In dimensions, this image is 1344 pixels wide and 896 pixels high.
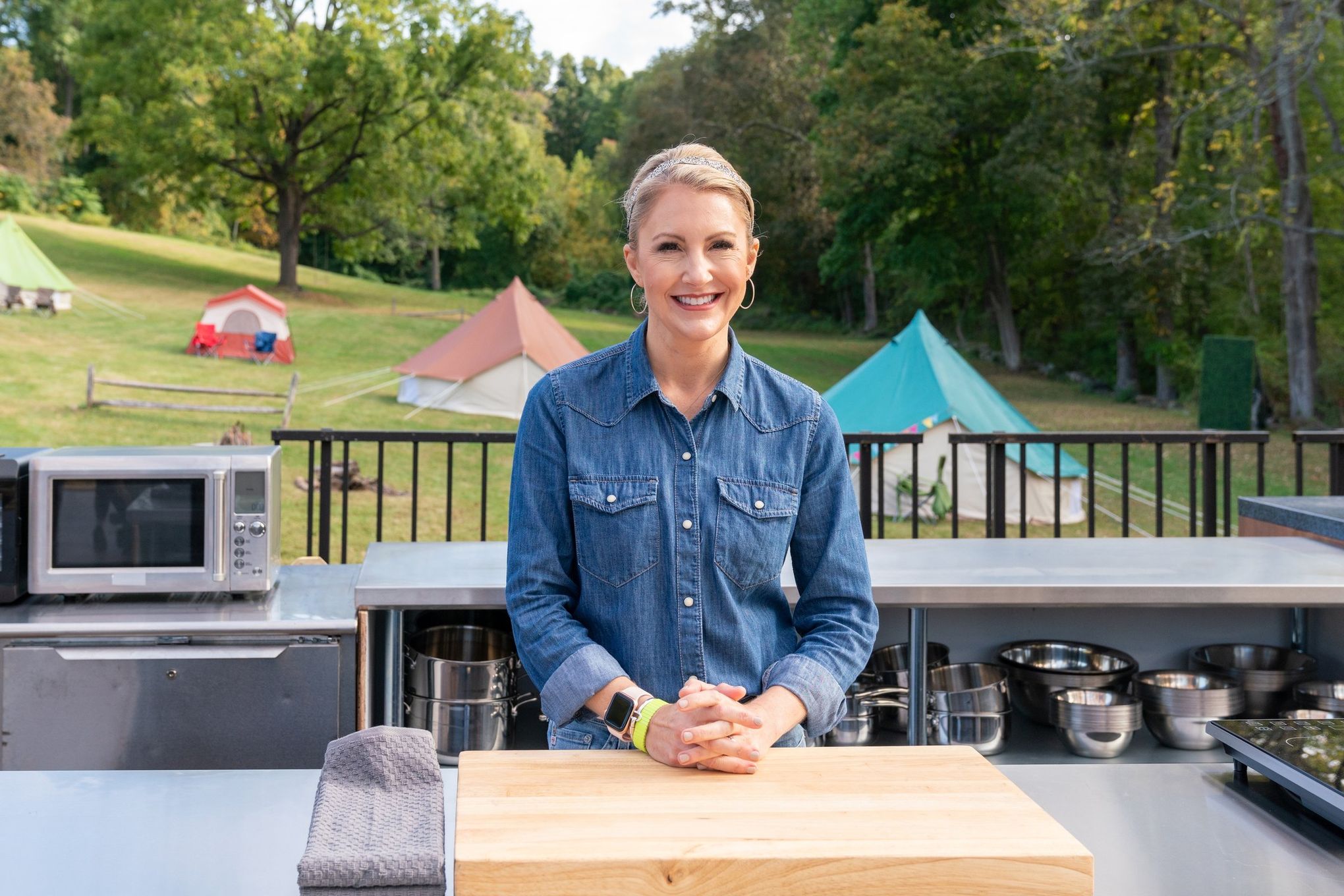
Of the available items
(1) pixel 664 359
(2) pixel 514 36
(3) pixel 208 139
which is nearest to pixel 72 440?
(3) pixel 208 139

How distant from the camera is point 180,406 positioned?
463 inches

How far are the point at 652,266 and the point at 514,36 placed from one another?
17.9 m

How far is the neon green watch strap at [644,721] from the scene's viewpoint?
1371mm

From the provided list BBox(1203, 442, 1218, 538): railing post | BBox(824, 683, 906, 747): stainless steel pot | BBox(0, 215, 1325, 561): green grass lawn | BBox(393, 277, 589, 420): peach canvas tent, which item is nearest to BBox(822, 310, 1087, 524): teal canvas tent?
BBox(0, 215, 1325, 561): green grass lawn

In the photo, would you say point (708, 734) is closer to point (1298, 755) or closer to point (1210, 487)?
point (1298, 755)

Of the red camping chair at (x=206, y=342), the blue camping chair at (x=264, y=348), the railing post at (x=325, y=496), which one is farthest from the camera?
the blue camping chair at (x=264, y=348)

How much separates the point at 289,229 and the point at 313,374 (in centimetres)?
407

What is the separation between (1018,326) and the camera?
70.2 feet

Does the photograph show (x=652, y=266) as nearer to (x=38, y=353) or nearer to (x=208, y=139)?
(x=38, y=353)

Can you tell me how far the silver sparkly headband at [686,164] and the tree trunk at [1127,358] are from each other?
18005 mm

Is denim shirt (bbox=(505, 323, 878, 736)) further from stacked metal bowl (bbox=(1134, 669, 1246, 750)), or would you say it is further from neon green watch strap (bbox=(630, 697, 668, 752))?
stacked metal bowl (bbox=(1134, 669, 1246, 750))

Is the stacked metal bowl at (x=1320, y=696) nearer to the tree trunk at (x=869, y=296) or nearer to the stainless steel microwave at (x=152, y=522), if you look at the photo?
the stainless steel microwave at (x=152, y=522)

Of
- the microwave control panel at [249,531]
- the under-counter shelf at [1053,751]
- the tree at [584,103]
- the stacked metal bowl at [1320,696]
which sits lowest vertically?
the under-counter shelf at [1053,751]

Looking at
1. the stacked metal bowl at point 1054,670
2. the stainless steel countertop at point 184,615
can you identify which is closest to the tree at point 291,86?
the stainless steel countertop at point 184,615
